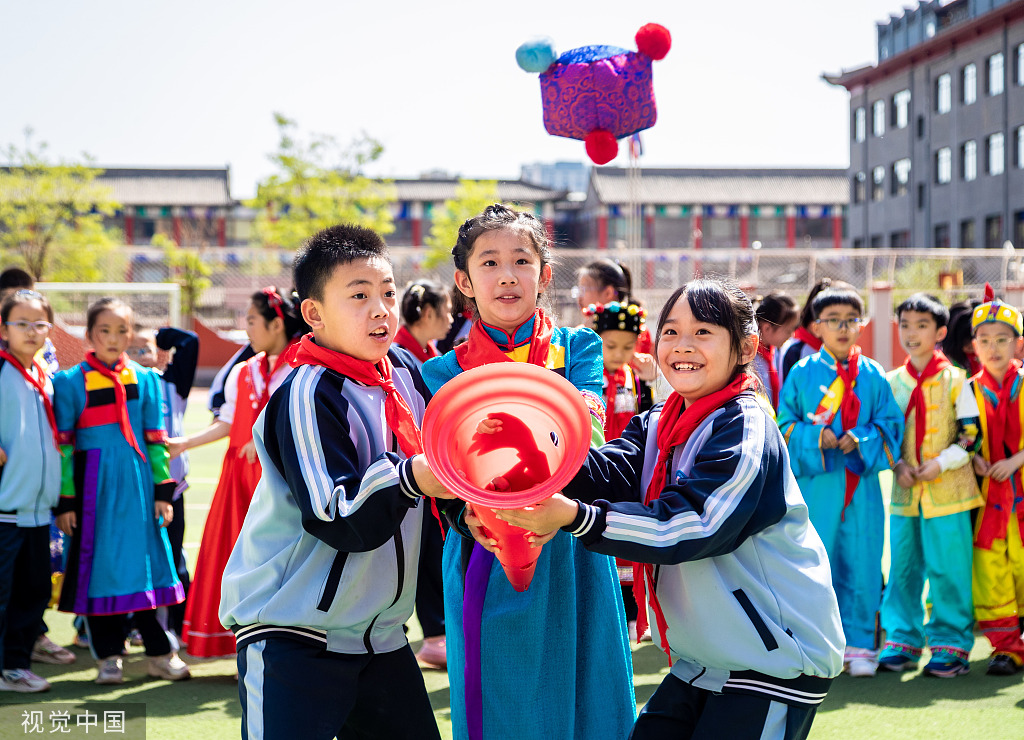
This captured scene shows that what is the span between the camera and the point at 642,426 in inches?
99.7

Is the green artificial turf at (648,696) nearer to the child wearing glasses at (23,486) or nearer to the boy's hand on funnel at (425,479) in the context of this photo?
the child wearing glasses at (23,486)

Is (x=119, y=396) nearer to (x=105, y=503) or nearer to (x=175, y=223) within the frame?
(x=105, y=503)

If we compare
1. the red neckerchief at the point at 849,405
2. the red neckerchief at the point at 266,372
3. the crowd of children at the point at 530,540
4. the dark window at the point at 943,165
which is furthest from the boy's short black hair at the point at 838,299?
the dark window at the point at 943,165

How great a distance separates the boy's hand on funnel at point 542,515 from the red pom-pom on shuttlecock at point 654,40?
223cm

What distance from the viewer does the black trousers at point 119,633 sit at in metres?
4.48

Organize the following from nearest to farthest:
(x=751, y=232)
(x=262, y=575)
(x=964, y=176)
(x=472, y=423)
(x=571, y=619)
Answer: (x=472, y=423) < (x=262, y=575) < (x=571, y=619) < (x=964, y=176) < (x=751, y=232)

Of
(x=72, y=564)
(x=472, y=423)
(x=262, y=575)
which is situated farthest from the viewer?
(x=72, y=564)

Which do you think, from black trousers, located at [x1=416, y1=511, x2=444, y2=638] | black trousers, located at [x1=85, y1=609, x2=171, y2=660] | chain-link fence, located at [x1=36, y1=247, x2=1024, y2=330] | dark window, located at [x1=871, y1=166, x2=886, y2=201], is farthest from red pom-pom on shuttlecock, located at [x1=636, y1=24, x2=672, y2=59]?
dark window, located at [x1=871, y1=166, x2=886, y2=201]

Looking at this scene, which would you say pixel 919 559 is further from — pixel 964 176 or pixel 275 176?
pixel 964 176

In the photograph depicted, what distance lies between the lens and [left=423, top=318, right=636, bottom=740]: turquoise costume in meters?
2.45

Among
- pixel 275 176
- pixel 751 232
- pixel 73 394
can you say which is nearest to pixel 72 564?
pixel 73 394

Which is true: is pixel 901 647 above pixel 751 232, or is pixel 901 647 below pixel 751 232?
below

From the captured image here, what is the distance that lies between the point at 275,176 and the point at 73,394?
1004 inches

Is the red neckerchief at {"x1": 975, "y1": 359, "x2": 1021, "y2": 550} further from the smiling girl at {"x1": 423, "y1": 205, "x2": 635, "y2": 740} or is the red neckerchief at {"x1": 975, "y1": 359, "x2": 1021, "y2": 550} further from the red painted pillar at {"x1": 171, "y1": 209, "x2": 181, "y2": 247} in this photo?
the red painted pillar at {"x1": 171, "y1": 209, "x2": 181, "y2": 247}
